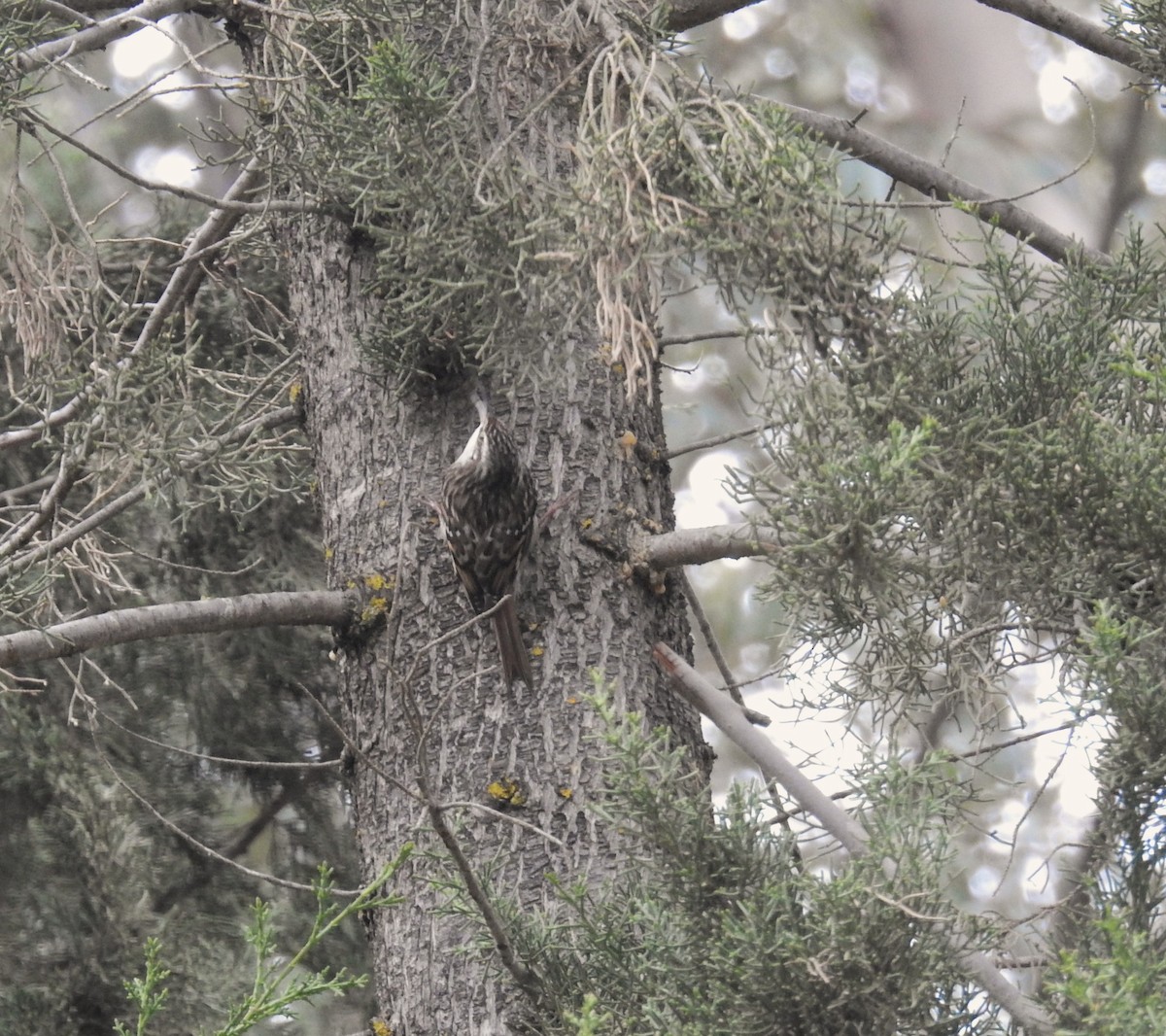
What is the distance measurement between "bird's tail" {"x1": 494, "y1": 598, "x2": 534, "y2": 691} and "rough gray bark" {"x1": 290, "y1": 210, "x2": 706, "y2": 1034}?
3 centimetres

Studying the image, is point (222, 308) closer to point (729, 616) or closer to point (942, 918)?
point (942, 918)

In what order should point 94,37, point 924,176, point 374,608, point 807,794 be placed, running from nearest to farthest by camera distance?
1. point 807,794
2. point 374,608
3. point 94,37
4. point 924,176

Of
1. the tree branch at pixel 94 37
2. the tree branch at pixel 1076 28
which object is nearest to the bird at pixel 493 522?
the tree branch at pixel 94 37

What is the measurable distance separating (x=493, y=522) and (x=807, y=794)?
42.5 inches

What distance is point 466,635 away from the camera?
3.29 meters

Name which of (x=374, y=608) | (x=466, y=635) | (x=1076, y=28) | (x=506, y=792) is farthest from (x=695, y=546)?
(x=1076, y=28)

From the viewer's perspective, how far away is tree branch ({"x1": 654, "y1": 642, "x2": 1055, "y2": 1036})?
7.20 feet

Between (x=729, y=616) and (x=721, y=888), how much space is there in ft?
33.3

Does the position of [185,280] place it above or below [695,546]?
above

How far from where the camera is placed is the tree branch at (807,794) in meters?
2.19

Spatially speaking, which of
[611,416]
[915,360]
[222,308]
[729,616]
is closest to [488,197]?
[611,416]

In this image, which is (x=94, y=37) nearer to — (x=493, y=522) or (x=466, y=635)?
(x=493, y=522)

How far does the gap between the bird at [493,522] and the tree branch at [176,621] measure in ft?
1.02

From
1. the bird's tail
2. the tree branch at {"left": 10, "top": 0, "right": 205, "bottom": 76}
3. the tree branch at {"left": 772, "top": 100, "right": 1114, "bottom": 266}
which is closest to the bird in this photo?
the bird's tail
